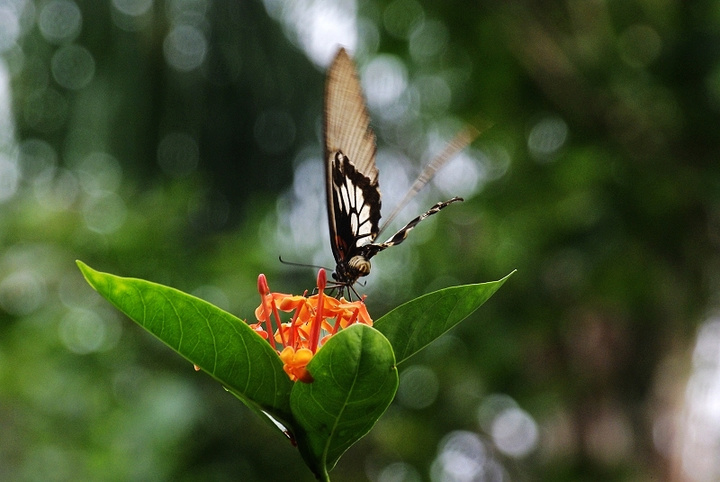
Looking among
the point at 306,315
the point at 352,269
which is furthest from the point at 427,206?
the point at 306,315

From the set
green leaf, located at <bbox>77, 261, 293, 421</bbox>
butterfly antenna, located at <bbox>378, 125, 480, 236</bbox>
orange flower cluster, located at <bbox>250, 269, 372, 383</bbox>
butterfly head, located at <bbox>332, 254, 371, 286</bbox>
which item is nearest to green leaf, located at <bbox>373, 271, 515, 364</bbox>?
orange flower cluster, located at <bbox>250, 269, 372, 383</bbox>

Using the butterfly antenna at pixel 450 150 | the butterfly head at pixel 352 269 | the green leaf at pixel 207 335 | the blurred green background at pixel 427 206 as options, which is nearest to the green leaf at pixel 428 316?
the green leaf at pixel 207 335

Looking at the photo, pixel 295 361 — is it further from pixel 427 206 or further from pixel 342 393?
pixel 427 206

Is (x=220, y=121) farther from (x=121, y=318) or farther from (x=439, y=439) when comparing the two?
(x=439, y=439)

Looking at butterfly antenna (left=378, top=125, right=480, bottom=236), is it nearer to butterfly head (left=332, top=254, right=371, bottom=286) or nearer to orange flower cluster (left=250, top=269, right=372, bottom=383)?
butterfly head (left=332, top=254, right=371, bottom=286)

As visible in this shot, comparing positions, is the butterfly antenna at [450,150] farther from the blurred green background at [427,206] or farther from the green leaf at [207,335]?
the blurred green background at [427,206]
